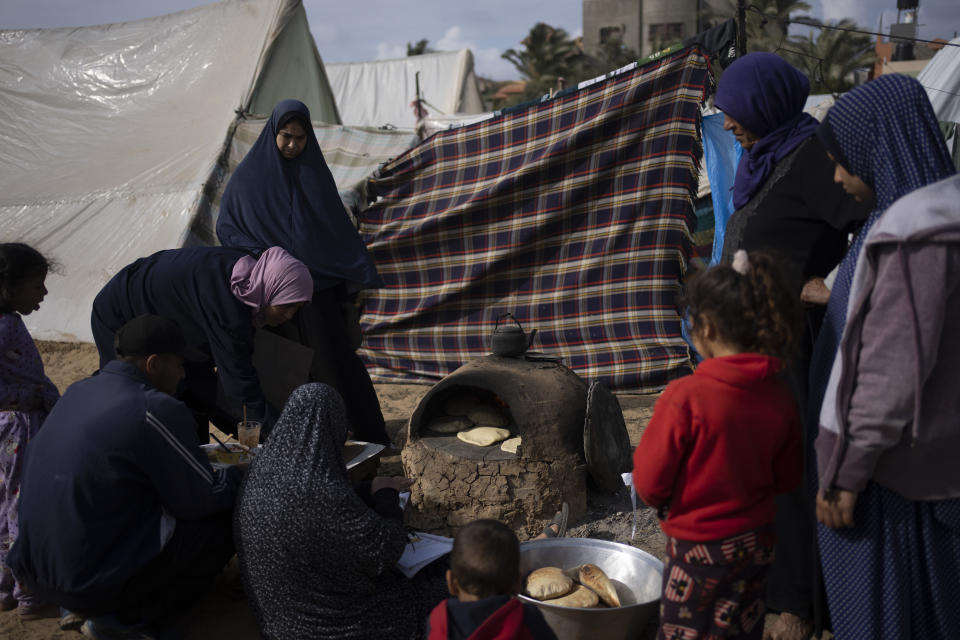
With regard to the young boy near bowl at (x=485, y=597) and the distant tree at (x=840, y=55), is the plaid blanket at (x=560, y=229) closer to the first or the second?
the young boy near bowl at (x=485, y=597)

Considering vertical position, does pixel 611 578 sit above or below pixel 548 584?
below

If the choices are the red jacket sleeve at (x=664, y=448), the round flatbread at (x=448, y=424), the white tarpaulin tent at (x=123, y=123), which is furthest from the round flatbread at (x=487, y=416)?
the white tarpaulin tent at (x=123, y=123)

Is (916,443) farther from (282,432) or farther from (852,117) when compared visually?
(282,432)

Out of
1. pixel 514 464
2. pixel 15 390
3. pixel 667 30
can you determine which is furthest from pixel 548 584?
pixel 667 30

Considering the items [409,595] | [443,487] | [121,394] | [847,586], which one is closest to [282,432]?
[121,394]

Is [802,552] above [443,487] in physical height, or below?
above

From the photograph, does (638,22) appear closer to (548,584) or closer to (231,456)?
(231,456)

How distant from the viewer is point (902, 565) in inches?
64.9

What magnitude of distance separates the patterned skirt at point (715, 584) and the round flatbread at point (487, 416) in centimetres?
167

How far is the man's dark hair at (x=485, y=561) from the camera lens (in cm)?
169

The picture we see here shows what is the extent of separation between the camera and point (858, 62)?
20.4 m

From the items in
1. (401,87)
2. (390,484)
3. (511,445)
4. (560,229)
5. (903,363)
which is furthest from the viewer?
(401,87)

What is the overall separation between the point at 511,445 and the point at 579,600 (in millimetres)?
953

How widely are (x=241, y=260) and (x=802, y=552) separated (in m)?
2.37
